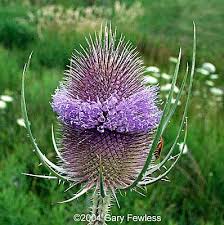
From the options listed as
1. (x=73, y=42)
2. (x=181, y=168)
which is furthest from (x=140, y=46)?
(x=181, y=168)

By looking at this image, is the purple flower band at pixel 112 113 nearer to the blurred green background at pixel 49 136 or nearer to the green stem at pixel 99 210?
the green stem at pixel 99 210

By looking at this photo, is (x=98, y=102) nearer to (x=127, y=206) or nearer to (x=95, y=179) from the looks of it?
(x=95, y=179)

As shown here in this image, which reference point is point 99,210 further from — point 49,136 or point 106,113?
point 49,136

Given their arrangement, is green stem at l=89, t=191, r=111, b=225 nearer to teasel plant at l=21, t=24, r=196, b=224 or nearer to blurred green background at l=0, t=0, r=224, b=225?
teasel plant at l=21, t=24, r=196, b=224

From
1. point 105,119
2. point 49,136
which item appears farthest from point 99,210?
point 49,136

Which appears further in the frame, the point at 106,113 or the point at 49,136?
the point at 49,136

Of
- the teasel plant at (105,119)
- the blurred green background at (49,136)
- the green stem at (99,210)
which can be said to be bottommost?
the blurred green background at (49,136)

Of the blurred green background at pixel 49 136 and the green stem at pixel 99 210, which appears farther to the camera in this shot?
the blurred green background at pixel 49 136

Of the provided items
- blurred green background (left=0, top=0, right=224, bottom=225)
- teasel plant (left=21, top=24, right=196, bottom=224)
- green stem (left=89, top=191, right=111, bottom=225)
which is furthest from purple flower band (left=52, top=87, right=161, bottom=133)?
blurred green background (left=0, top=0, right=224, bottom=225)

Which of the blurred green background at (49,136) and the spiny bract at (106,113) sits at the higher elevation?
→ the spiny bract at (106,113)

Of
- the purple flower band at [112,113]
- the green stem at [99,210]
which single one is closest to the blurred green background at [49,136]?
the green stem at [99,210]

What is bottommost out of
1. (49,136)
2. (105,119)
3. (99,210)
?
(49,136)
